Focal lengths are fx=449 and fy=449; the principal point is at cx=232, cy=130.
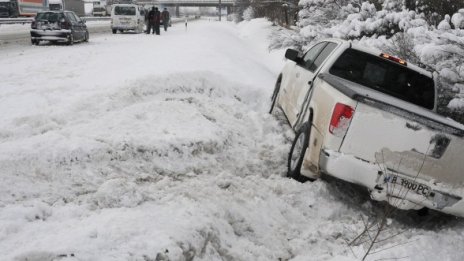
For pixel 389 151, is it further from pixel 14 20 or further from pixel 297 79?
pixel 14 20

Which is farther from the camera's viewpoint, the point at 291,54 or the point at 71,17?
the point at 71,17

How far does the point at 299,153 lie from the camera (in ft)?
19.0

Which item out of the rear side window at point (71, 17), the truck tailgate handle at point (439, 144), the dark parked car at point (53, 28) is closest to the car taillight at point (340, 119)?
the truck tailgate handle at point (439, 144)

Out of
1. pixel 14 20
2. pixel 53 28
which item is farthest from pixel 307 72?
pixel 14 20

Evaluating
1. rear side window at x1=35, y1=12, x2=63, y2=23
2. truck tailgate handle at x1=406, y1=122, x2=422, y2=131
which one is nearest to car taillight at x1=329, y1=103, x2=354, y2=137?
truck tailgate handle at x1=406, y1=122, x2=422, y2=131

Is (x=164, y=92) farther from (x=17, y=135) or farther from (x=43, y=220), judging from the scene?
(x=43, y=220)

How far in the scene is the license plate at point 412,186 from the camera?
4.71 m

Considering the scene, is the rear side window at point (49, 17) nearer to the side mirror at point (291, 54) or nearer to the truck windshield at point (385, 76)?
the side mirror at point (291, 54)

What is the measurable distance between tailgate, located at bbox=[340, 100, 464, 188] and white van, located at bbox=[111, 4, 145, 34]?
28.4 metres

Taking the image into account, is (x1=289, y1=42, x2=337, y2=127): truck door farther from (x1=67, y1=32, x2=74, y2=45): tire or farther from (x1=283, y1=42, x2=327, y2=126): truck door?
(x1=67, y1=32, x2=74, y2=45): tire

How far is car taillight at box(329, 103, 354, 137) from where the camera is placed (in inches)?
188

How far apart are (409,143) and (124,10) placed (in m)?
29.4

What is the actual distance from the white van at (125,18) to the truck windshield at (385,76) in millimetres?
26490

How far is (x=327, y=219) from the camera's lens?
5.02 m
